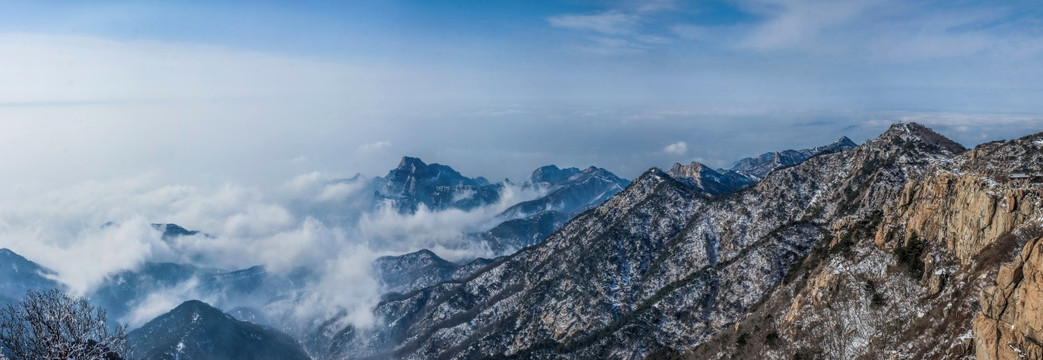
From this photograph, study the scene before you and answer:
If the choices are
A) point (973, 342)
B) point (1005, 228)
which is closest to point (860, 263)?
point (1005, 228)

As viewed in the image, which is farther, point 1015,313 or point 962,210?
point 962,210

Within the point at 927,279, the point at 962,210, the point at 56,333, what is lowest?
the point at 927,279

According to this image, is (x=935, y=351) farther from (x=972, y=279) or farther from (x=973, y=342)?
(x=972, y=279)

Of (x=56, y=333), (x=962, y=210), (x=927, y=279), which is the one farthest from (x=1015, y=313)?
(x=56, y=333)

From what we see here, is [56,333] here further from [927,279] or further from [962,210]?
[962,210]

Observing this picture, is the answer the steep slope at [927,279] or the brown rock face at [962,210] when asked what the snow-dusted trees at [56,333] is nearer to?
the steep slope at [927,279]

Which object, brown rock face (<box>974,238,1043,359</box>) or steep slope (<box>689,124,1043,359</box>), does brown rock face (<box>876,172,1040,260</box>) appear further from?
brown rock face (<box>974,238,1043,359</box>)

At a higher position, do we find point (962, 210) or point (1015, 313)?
point (962, 210)
